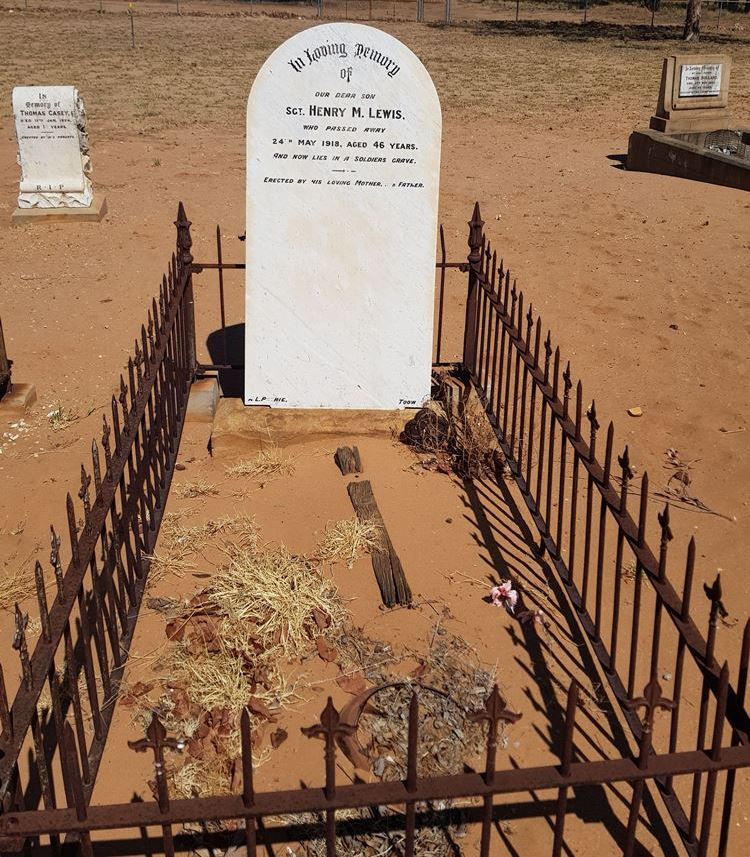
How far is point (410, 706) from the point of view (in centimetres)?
235

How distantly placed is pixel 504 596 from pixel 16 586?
7.67 ft

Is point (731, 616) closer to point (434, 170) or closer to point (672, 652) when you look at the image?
point (672, 652)

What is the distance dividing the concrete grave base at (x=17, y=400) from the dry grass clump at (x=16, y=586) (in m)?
2.04

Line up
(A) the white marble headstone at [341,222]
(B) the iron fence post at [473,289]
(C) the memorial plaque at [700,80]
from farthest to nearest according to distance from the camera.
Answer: (C) the memorial plaque at [700,80] → (B) the iron fence post at [473,289] → (A) the white marble headstone at [341,222]

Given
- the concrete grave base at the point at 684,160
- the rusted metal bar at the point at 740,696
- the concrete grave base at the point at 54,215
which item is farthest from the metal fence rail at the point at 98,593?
the concrete grave base at the point at 684,160

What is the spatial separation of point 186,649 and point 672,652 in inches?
83.5

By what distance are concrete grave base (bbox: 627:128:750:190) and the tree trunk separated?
17895 millimetres

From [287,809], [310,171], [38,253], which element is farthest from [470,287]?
[38,253]

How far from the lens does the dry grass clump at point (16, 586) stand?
4.59 metres

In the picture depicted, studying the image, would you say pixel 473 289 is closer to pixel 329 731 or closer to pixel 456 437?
pixel 456 437

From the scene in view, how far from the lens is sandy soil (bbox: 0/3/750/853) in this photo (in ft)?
18.5

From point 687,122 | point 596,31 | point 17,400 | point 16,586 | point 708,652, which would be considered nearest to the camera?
point 708,652

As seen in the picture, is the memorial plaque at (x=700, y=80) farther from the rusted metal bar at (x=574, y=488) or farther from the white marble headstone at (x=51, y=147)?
the rusted metal bar at (x=574, y=488)

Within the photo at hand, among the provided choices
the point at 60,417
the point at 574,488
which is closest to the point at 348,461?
the point at 574,488
